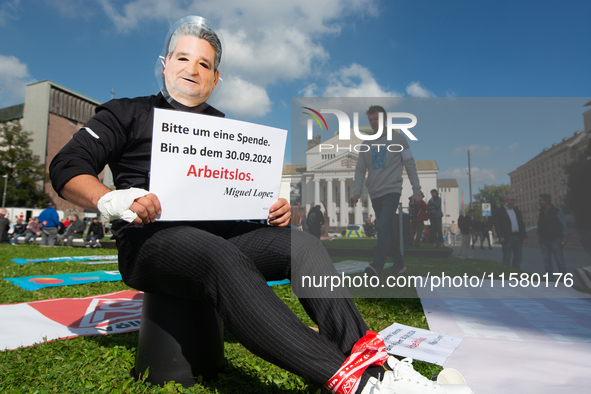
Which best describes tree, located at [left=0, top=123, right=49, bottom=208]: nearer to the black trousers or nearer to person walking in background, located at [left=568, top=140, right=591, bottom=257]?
the black trousers

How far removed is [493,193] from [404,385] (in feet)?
15.4

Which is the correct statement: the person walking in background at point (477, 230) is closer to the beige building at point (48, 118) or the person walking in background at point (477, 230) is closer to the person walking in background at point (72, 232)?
the person walking in background at point (72, 232)

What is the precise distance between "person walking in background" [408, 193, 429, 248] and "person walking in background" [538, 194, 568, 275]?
5.58ft

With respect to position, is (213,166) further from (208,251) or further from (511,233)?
(511,233)

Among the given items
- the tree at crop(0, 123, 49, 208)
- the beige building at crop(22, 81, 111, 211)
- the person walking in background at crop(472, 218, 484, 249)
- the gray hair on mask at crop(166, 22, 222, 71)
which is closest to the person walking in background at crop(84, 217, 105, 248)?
the person walking in background at crop(472, 218, 484, 249)

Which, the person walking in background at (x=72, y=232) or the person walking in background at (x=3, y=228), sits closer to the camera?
the person walking in background at (x=3, y=228)

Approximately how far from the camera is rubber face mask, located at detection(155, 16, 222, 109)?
1.61 meters

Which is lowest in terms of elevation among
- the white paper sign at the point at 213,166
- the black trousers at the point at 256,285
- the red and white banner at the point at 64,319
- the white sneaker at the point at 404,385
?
the red and white banner at the point at 64,319

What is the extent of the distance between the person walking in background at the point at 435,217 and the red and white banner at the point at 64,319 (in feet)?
12.0

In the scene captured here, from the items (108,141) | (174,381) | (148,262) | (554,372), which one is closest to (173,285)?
(148,262)

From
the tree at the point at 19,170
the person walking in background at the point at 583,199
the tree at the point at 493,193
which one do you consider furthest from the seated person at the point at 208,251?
the tree at the point at 19,170

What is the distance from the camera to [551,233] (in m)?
4.74

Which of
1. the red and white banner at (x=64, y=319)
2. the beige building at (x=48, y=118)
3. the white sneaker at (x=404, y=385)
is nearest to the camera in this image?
the white sneaker at (x=404, y=385)

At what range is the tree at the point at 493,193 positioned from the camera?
15.2 ft
